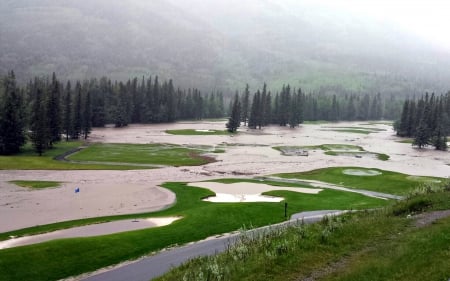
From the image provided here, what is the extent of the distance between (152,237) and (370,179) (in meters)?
47.4

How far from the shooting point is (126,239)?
33.5 meters

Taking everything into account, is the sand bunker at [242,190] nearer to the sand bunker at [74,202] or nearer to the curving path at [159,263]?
the sand bunker at [74,202]

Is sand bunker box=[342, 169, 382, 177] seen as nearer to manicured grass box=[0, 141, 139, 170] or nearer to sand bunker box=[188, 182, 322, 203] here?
sand bunker box=[188, 182, 322, 203]

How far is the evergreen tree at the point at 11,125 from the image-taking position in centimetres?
9550

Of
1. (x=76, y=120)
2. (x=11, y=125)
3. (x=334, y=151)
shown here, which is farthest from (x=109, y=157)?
(x=334, y=151)

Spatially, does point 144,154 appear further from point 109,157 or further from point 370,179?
point 370,179

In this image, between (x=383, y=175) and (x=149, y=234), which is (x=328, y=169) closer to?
(x=383, y=175)

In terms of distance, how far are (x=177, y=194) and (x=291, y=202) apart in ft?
46.6

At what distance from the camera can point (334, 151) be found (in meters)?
119

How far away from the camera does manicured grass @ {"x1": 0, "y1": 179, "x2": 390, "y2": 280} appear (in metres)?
27.7

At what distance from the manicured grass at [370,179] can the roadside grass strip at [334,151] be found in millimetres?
27981

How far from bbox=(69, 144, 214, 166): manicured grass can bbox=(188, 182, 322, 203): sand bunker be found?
2650cm

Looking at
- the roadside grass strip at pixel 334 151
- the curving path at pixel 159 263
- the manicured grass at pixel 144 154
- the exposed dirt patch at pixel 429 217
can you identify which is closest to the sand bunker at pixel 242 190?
the curving path at pixel 159 263

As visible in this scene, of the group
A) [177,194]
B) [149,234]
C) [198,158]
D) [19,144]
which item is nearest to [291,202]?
[177,194]
